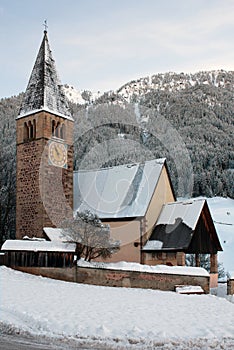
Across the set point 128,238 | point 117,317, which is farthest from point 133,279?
point 117,317

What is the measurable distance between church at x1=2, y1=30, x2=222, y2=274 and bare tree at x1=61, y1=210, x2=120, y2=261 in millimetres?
4004

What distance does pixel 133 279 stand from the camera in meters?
20.2

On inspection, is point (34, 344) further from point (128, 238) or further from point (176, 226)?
point (128, 238)

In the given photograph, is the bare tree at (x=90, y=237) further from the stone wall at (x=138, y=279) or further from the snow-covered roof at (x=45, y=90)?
the snow-covered roof at (x=45, y=90)

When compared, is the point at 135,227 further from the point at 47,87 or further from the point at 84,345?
the point at 84,345

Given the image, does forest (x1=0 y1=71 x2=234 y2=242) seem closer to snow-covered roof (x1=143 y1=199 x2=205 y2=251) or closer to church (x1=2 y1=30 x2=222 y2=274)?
church (x1=2 y1=30 x2=222 y2=274)

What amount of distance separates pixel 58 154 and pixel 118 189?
4.57 m

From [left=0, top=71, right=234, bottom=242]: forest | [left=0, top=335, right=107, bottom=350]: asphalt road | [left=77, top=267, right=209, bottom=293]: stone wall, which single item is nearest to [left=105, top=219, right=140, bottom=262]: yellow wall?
[left=77, top=267, right=209, bottom=293]: stone wall

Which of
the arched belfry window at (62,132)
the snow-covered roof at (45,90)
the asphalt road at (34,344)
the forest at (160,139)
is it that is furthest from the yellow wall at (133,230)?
the asphalt road at (34,344)

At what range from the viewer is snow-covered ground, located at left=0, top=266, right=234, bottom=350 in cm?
949

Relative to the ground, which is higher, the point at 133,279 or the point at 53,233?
the point at 53,233

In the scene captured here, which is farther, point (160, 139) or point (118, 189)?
point (160, 139)

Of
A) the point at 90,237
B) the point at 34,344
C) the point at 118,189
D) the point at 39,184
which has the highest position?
the point at 39,184

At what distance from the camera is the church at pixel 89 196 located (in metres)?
26.8
